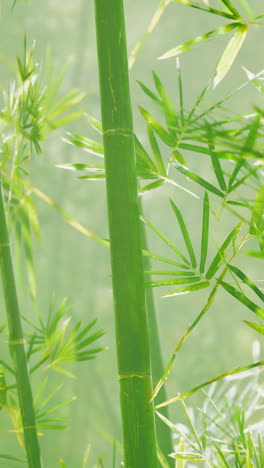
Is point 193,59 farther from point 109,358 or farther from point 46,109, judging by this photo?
point 46,109

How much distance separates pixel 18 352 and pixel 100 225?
8.49ft

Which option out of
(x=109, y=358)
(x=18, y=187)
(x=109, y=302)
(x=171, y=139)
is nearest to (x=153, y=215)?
(x=109, y=302)

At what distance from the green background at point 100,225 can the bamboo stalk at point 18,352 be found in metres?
2.30

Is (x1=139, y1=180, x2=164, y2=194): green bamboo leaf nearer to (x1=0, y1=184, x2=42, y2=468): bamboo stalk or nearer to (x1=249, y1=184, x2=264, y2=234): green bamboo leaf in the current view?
(x1=249, y1=184, x2=264, y2=234): green bamboo leaf

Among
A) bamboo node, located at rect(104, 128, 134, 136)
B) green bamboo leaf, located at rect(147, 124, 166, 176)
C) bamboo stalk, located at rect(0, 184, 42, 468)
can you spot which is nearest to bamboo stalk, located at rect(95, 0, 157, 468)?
bamboo node, located at rect(104, 128, 134, 136)

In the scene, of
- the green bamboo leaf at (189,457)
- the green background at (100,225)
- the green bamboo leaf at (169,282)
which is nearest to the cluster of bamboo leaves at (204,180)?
the green bamboo leaf at (169,282)

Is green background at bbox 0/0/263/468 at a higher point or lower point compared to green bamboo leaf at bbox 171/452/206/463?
higher

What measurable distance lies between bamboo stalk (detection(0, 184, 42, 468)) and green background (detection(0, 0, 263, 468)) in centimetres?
230

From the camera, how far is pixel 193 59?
3719mm

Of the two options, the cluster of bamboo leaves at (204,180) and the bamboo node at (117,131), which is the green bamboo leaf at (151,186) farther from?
the bamboo node at (117,131)

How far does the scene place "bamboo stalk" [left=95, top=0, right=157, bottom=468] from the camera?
0.95 meters

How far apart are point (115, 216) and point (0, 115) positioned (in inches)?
29.7

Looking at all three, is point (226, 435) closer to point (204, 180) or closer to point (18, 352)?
point (18, 352)

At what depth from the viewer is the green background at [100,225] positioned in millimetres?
3680
